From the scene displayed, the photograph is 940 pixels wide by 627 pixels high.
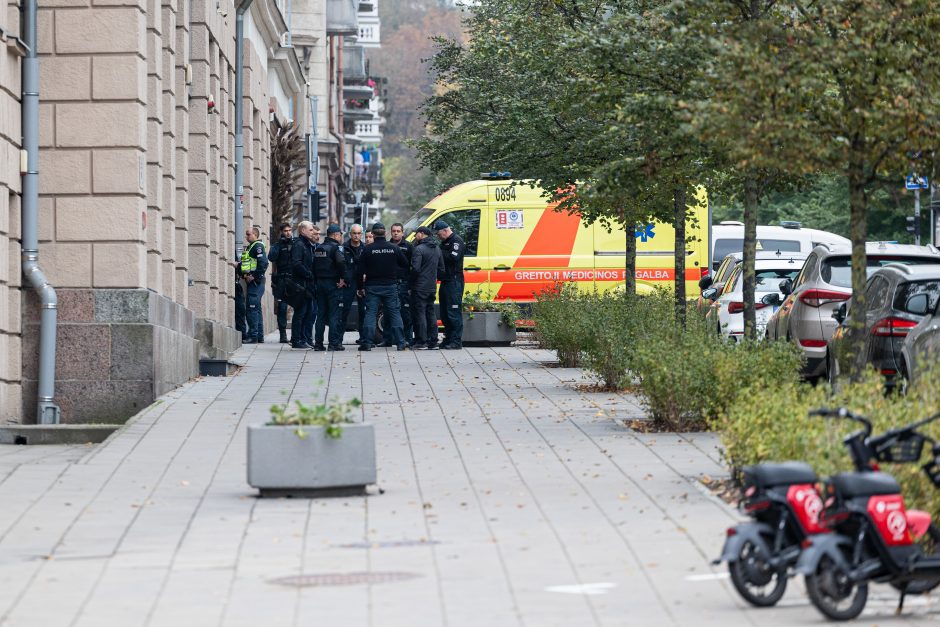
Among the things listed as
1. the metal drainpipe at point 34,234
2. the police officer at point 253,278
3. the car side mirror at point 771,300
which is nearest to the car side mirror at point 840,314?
the car side mirror at point 771,300

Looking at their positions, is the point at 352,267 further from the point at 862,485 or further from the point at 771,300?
Answer: the point at 862,485

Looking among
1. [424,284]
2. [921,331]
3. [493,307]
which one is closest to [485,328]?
[493,307]

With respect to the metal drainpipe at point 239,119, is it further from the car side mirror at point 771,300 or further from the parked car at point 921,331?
the parked car at point 921,331

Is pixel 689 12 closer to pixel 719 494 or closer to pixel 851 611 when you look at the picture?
pixel 719 494

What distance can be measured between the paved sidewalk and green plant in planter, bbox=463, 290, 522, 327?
41.5ft

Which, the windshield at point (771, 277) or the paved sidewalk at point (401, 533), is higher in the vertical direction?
the windshield at point (771, 277)

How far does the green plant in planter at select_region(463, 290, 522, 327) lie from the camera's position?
28219mm

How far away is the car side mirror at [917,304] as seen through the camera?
1531cm

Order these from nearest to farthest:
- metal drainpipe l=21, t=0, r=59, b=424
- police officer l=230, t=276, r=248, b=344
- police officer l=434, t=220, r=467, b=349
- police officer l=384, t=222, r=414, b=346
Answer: metal drainpipe l=21, t=0, r=59, b=424 < police officer l=384, t=222, r=414, b=346 < police officer l=434, t=220, r=467, b=349 < police officer l=230, t=276, r=248, b=344

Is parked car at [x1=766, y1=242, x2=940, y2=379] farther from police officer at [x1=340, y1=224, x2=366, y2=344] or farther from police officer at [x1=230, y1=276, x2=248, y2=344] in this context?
police officer at [x1=230, y1=276, x2=248, y2=344]

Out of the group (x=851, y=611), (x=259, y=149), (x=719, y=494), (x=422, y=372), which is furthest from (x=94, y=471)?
Result: (x=259, y=149)

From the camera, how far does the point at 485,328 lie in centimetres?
2841

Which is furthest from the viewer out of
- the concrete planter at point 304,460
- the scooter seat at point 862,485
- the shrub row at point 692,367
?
the shrub row at point 692,367

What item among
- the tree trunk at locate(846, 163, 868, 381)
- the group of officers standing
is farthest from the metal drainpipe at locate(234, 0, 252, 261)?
the tree trunk at locate(846, 163, 868, 381)
